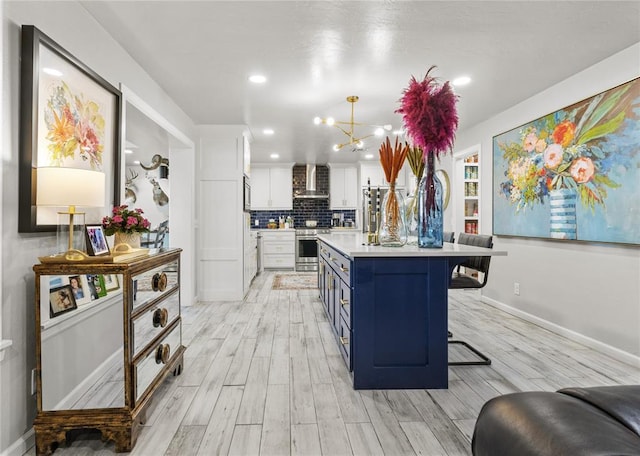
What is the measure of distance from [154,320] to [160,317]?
8 cm

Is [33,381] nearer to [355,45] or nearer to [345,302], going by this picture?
[345,302]

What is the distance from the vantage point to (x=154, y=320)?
78.1 inches

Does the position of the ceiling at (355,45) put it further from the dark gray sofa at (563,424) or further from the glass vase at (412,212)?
the dark gray sofa at (563,424)

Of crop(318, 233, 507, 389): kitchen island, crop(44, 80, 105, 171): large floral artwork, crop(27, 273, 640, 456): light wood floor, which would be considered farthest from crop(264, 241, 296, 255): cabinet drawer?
crop(318, 233, 507, 389): kitchen island

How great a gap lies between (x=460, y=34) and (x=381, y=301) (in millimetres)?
1912

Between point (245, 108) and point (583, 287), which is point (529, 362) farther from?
point (245, 108)

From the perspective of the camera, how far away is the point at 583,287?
305 cm

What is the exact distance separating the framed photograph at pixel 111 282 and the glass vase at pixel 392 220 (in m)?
1.61

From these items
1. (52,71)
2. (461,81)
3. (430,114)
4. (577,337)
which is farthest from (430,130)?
(577,337)

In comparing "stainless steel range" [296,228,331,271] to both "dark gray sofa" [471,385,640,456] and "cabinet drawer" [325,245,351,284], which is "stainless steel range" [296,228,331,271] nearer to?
"cabinet drawer" [325,245,351,284]

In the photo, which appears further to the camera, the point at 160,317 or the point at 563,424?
the point at 160,317

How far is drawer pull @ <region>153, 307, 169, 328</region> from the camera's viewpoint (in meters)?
2.00

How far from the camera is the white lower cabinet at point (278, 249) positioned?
7.46 metres

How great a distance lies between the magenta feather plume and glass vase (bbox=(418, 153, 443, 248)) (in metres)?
0.11
